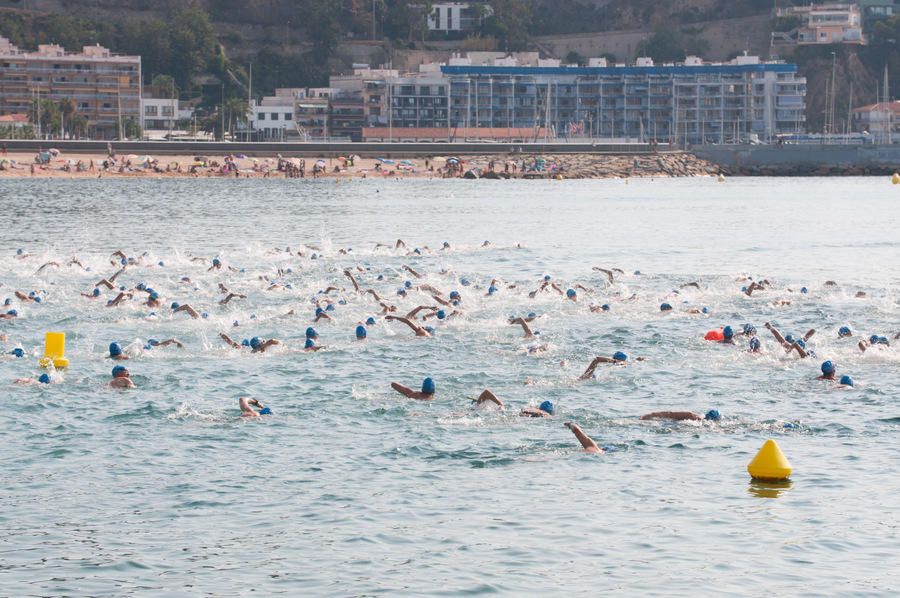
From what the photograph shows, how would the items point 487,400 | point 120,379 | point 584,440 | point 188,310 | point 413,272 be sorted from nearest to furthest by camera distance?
1. point 584,440
2. point 487,400
3. point 120,379
4. point 188,310
5. point 413,272

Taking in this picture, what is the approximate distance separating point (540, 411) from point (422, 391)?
2333mm

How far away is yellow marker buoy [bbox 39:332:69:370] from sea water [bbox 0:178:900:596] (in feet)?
2.00

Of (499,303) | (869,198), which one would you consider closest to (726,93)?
(869,198)

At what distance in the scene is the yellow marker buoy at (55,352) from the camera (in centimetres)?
2425

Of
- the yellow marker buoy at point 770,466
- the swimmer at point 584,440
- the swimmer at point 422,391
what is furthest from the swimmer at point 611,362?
the yellow marker buoy at point 770,466

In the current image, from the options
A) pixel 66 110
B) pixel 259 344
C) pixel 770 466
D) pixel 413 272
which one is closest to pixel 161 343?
pixel 259 344

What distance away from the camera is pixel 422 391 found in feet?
71.3

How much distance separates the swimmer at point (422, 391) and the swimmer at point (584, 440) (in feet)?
11.9

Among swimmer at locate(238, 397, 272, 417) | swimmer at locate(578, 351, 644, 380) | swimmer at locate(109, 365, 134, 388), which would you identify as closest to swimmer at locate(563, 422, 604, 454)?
swimmer at locate(578, 351, 644, 380)

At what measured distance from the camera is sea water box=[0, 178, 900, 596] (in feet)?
46.8

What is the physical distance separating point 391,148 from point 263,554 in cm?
12662

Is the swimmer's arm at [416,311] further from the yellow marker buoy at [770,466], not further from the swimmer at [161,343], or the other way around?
→ the yellow marker buoy at [770,466]

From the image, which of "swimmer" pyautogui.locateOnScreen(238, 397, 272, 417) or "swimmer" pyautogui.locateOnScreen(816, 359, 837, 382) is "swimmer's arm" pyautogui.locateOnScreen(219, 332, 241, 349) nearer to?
"swimmer" pyautogui.locateOnScreen(238, 397, 272, 417)

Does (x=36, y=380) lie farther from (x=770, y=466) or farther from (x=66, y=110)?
(x=66, y=110)
